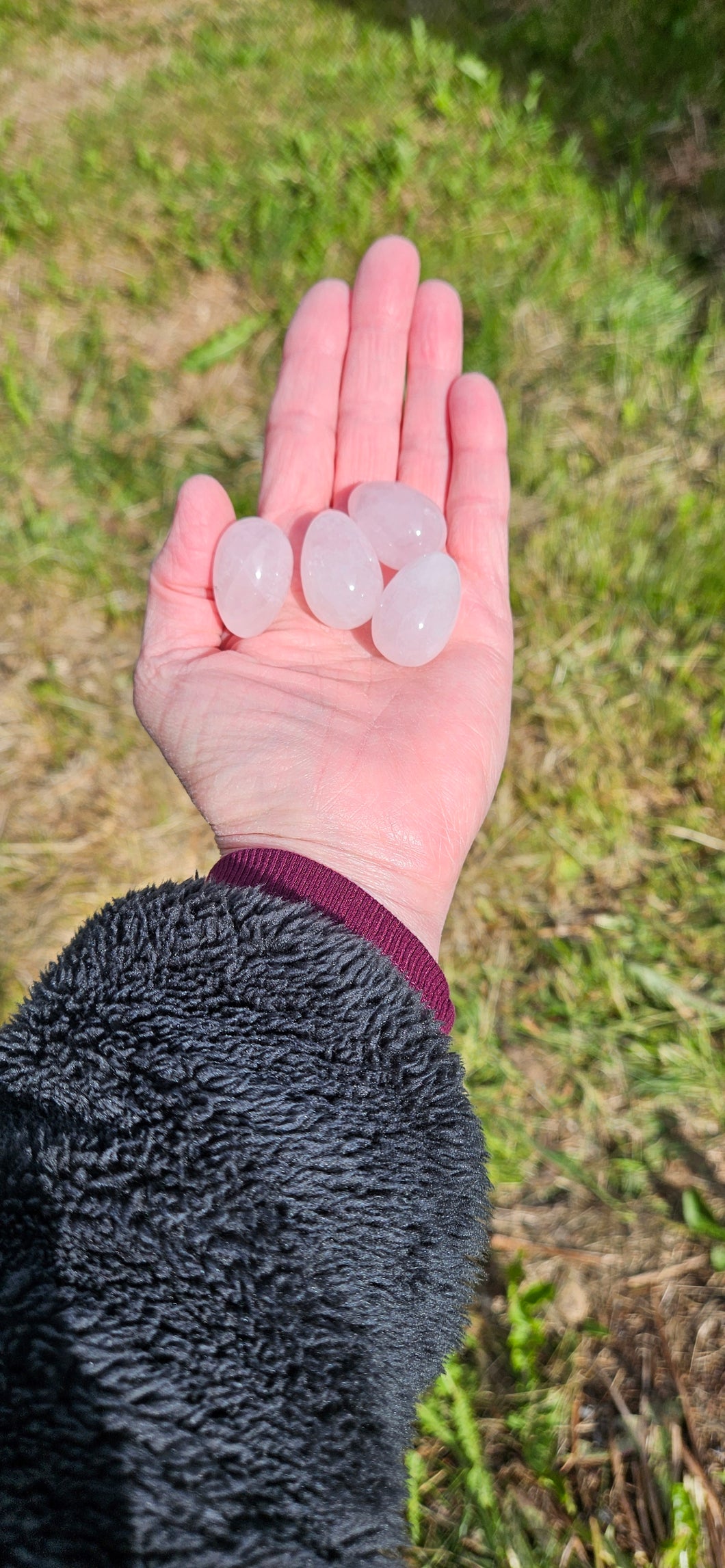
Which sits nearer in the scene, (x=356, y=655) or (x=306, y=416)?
(x=356, y=655)

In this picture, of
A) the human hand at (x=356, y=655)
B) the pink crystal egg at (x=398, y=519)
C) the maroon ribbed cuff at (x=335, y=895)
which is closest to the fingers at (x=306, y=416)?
the human hand at (x=356, y=655)

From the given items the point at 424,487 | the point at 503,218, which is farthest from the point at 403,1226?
the point at 503,218

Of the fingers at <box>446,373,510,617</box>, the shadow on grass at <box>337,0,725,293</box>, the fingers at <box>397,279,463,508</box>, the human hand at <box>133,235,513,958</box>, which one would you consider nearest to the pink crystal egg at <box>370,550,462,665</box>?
the human hand at <box>133,235,513,958</box>

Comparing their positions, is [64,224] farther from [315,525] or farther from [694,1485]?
[694,1485]

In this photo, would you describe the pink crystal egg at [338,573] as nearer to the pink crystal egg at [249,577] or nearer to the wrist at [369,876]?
the pink crystal egg at [249,577]

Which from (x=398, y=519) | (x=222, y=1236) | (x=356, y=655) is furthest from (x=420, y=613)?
(x=222, y=1236)

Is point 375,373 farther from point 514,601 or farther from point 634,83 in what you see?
point 634,83
